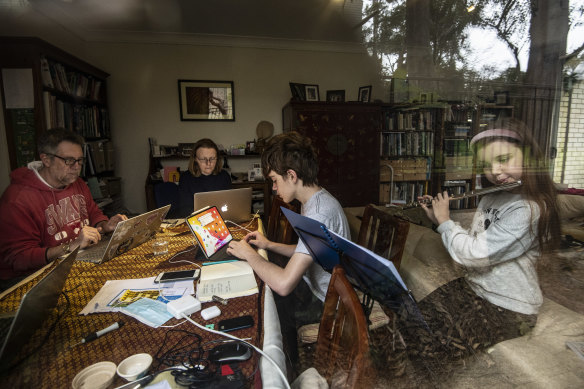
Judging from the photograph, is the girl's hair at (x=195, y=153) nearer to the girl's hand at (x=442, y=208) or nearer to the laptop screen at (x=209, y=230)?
the laptop screen at (x=209, y=230)

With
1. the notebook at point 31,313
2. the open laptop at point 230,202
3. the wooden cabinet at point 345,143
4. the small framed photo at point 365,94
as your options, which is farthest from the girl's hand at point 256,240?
the small framed photo at point 365,94

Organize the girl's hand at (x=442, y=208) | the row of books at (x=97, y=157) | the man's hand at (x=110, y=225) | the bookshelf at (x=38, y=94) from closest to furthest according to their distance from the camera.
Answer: the girl's hand at (x=442, y=208) → the man's hand at (x=110, y=225) → the bookshelf at (x=38, y=94) → the row of books at (x=97, y=157)

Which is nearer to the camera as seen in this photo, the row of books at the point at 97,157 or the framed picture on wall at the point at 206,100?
the row of books at the point at 97,157

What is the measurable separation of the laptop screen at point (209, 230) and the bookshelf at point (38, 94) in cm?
169

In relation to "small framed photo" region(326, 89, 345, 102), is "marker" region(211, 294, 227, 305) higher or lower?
lower

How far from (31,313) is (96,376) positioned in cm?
19

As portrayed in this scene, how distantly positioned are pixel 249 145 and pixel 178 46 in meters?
1.26

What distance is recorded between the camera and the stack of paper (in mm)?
823

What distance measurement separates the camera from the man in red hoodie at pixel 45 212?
109 cm

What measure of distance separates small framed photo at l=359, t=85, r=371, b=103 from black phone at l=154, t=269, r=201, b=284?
2.80 m

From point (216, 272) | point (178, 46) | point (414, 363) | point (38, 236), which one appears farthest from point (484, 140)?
point (178, 46)

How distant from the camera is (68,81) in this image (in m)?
2.37

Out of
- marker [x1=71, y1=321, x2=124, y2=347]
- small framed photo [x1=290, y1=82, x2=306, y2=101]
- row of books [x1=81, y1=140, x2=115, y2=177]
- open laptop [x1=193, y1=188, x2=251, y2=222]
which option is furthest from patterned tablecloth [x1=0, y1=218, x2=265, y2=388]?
small framed photo [x1=290, y1=82, x2=306, y2=101]

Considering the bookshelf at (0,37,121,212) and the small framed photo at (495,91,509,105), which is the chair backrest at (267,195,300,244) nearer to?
the small framed photo at (495,91,509,105)
